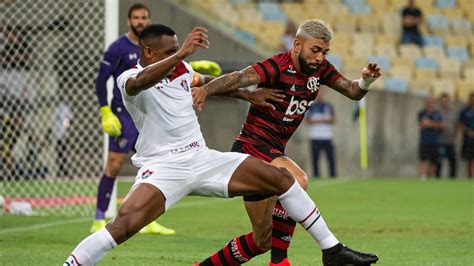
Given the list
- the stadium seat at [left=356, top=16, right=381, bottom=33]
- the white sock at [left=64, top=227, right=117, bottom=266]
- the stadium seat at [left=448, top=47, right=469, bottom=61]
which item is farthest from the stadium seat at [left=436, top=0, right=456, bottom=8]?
the white sock at [left=64, top=227, right=117, bottom=266]

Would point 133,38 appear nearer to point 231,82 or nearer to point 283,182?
point 231,82

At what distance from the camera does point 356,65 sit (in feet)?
88.4

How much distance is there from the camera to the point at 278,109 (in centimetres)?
852

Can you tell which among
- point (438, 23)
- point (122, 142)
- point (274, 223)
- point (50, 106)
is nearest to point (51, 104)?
point (50, 106)

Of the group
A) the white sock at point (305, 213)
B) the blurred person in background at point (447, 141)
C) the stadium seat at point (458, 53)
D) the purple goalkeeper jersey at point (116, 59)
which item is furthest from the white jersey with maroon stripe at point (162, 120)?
the stadium seat at point (458, 53)

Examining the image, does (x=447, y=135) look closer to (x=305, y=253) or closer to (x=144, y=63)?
(x=305, y=253)

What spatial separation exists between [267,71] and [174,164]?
4.57ft

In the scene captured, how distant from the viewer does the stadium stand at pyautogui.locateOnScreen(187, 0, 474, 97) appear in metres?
27.1

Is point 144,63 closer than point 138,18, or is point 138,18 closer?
point 144,63

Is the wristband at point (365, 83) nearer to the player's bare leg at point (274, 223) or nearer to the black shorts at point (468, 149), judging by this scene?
the player's bare leg at point (274, 223)

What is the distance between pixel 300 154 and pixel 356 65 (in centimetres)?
292

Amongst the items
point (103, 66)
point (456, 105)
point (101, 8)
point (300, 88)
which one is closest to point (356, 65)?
point (456, 105)

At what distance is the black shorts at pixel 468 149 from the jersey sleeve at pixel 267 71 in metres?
17.8

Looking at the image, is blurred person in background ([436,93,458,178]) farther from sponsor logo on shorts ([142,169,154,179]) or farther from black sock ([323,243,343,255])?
sponsor logo on shorts ([142,169,154,179])
